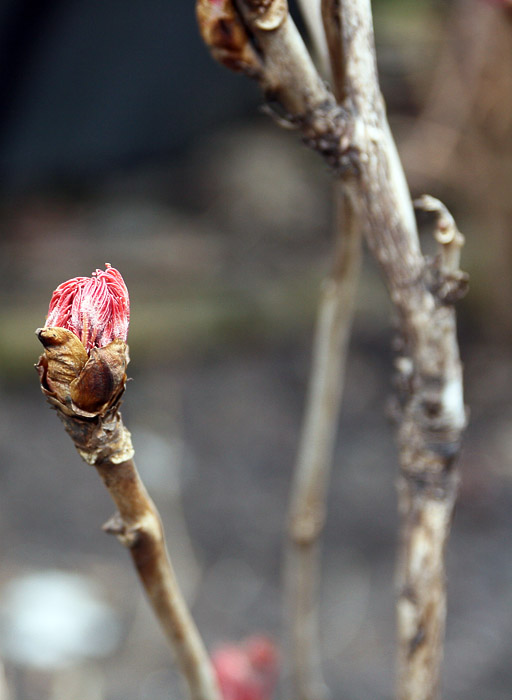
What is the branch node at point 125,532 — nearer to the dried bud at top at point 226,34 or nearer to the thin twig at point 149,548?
the thin twig at point 149,548

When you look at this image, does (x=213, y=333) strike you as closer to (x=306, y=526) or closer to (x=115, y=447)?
(x=306, y=526)

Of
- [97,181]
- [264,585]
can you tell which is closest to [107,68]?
[97,181]

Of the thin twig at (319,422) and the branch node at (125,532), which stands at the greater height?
the thin twig at (319,422)

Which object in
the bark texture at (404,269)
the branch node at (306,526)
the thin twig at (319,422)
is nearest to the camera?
the bark texture at (404,269)

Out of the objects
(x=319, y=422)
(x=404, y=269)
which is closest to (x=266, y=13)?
(x=404, y=269)

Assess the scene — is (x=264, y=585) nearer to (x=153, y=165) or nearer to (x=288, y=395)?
(x=288, y=395)

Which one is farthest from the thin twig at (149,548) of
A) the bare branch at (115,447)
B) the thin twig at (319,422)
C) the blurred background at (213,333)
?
the blurred background at (213,333)
